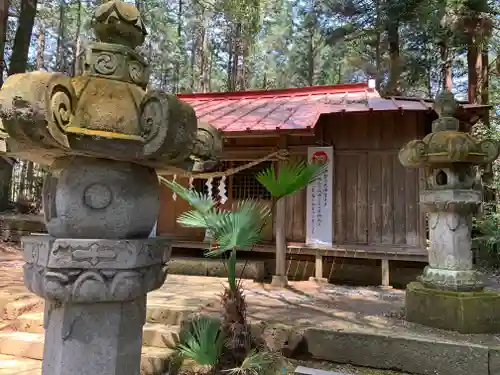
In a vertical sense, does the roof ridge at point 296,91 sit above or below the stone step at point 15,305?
Result: above

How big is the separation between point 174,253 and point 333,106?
5.43 m

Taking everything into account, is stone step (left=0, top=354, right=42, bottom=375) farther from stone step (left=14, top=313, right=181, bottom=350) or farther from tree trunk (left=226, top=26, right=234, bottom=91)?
tree trunk (left=226, top=26, right=234, bottom=91)

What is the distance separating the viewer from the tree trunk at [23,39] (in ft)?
46.8

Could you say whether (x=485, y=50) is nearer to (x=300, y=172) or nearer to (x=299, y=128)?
(x=299, y=128)

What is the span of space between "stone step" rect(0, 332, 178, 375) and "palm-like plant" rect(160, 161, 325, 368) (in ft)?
2.53

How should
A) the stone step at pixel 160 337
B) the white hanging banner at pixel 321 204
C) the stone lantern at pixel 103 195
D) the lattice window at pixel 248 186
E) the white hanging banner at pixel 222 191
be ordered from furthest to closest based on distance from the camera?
the lattice window at pixel 248 186 → the white hanging banner at pixel 222 191 → the white hanging banner at pixel 321 204 → the stone step at pixel 160 337 → the stone lantern at pixel 103 195

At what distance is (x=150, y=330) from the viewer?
484cm

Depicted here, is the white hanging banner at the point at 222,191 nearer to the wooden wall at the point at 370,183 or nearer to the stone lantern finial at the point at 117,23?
the wooden wall at the point at 370,183

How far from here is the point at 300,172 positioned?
13.1 feet

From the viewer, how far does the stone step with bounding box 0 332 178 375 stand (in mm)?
4250

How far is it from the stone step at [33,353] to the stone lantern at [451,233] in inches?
130

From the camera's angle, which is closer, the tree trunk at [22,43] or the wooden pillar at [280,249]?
the wooden pillar at [280,249]

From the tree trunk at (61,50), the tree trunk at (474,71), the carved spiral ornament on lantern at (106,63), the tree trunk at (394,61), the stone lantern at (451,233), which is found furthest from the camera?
the tree trunk at (61,50)

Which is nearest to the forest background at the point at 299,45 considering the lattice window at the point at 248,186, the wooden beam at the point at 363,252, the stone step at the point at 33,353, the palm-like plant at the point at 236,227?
the palm-like plant at the point at 236,227
